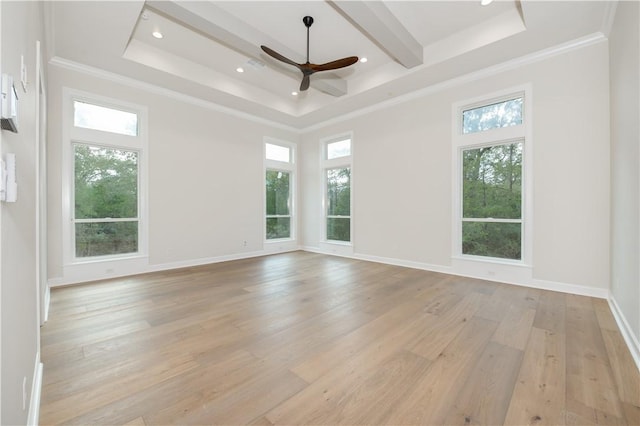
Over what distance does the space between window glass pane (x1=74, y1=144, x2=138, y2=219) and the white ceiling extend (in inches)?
50.3

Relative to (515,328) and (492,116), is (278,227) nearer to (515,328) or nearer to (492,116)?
(492,116)

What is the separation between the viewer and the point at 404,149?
16.9ft

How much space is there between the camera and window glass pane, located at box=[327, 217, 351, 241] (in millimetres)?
6250

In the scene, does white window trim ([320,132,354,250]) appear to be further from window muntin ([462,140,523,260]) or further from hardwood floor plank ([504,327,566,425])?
hardwood floor plank ([504,327,566,425])

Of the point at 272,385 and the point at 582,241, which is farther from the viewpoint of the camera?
the point at 582,241

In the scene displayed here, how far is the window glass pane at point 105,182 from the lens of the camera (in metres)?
4.12

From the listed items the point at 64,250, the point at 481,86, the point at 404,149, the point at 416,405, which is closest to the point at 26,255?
the point at 416,405

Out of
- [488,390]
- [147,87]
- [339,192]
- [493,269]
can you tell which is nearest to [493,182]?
[493,269]

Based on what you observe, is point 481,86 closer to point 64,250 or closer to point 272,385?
point 272,385

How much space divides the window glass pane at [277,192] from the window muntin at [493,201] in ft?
13.5

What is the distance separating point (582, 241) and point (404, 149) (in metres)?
2.88

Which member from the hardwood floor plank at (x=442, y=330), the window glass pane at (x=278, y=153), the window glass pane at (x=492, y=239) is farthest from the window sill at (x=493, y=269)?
the window glass pane at (x=278, y=153)

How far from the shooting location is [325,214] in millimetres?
6711

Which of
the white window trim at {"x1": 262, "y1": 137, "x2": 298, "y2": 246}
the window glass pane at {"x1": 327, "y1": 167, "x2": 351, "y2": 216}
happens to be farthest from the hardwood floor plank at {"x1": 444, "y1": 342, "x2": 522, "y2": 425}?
the white window trim at {"x1": 262, "y1": 137, "x2": 298, "y2": 246}
